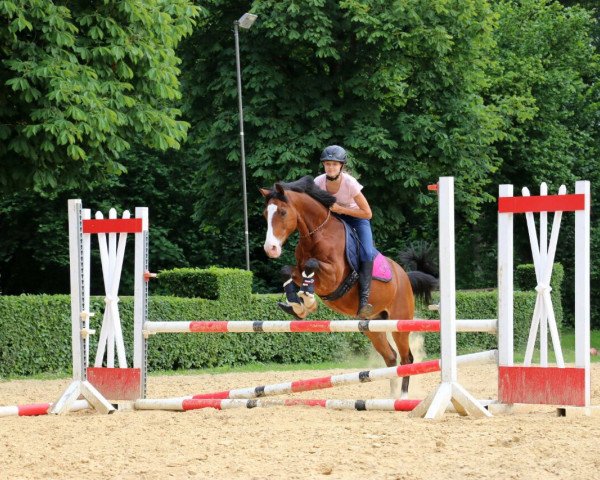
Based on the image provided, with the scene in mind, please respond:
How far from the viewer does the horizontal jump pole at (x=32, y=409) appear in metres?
8.99

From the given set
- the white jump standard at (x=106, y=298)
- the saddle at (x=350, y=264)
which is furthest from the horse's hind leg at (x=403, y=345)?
the white jump standard at (x=106, y=298)

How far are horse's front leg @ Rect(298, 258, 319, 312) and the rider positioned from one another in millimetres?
780

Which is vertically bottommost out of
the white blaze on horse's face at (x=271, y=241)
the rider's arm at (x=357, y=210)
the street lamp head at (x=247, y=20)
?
the white blaze on horse's face at (x=271, y=241)

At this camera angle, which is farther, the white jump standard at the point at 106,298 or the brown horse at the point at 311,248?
the white jump standard at the point at 106,298

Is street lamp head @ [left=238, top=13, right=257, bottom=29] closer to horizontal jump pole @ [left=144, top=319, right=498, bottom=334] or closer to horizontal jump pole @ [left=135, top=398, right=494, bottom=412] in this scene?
horizontal jump pole @ [left=144, top=319, right=498, bottom=334]

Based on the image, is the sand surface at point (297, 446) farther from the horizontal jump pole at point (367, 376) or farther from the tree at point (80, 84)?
the tree at point (80, 84)

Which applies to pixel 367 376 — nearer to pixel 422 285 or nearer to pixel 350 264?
pixel 350 264

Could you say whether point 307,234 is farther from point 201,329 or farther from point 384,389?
point 384,389

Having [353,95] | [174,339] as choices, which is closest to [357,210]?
[174,339]

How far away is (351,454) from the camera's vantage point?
20.4 feet

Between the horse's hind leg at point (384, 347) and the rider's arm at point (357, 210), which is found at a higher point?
the rider's arm at point (357, 210)

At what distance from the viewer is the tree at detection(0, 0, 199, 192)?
12828 millimetres

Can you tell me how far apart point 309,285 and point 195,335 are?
8566 millimetres

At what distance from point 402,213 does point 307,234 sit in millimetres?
16508
